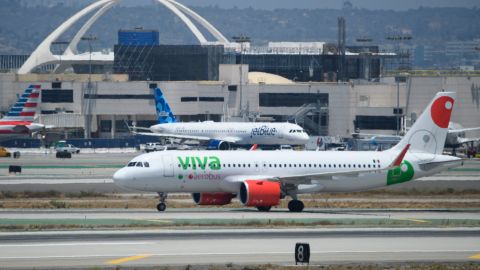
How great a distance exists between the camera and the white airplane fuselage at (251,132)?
14650 centimetres

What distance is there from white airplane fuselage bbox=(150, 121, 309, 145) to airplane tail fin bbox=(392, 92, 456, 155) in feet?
235

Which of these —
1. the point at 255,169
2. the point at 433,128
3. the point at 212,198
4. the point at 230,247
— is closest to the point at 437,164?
the point at 433,128

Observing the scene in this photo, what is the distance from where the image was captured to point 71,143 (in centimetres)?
16575

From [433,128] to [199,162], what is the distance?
16.0 meters

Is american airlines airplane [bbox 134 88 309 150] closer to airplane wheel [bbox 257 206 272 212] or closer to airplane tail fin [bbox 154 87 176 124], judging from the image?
airplane tail fin [bbox 154 87 176 124]

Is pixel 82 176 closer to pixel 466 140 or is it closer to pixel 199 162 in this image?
pixel 199 162

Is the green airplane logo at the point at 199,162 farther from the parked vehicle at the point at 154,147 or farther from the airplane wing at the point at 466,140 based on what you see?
the airplane wing at the point at 466,140

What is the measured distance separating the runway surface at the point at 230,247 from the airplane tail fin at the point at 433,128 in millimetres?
17488

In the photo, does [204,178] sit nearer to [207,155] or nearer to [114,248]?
[207,155]

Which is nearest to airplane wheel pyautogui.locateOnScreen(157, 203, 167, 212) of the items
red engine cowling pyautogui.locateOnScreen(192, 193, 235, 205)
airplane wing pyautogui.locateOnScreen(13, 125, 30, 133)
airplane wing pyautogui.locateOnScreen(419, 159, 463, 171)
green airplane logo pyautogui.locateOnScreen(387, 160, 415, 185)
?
red engine cowling pyautogui.locateOnScreen(192, 193, 235, 205)

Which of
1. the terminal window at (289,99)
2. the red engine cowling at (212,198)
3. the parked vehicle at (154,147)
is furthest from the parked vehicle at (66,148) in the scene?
the red engine cowling at (212,198)

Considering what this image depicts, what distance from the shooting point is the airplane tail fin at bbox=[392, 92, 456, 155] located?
74500mm

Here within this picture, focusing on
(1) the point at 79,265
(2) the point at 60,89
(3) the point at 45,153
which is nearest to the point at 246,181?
(1) the point at 79,265

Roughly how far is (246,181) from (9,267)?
27.0m
